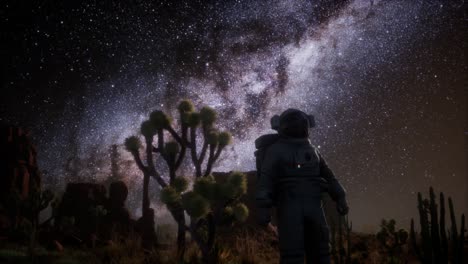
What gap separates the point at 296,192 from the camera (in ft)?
12.9

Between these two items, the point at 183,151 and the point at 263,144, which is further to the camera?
the point at 183,151

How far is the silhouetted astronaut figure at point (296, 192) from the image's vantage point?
378cm

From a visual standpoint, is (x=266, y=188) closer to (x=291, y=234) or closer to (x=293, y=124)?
(x=291, y=234)

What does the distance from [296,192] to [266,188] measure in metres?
0.38

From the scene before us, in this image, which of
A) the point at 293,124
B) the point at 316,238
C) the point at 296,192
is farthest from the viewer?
the point at 293,124

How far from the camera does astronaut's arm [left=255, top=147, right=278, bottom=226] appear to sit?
3.81m

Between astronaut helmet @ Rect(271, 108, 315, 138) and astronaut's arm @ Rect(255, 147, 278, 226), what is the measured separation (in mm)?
416

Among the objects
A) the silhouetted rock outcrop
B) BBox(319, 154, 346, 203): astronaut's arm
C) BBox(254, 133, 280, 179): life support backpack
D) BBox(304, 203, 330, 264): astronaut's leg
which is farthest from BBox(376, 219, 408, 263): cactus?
the silhouetted rock outcrop

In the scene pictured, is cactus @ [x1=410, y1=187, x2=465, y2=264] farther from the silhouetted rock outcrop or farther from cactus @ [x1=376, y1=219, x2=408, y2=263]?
the silhouetted rock outcrop

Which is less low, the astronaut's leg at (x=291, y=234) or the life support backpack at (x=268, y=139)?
the life support backpack at (x=268, y=139)

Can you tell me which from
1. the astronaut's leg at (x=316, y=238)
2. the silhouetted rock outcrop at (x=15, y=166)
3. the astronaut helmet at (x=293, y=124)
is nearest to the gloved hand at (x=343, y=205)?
the astronaut's leg at (x=316, y=238)

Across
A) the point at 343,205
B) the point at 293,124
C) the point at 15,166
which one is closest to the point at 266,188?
the point at 293,124

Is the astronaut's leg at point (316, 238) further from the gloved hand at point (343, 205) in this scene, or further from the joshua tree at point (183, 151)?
the joshua tree at point (183, 151)

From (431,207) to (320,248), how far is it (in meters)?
1.57
